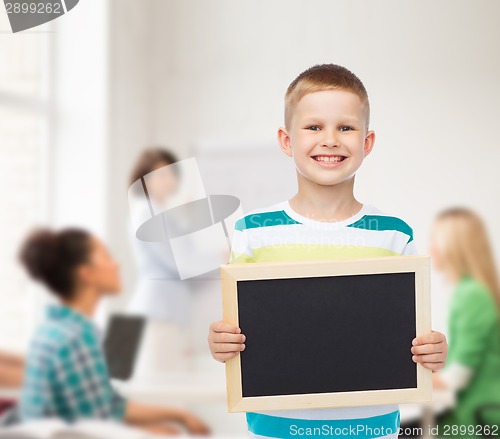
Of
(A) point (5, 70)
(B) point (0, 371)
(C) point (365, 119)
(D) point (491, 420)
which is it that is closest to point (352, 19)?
(A) point (5, 70)

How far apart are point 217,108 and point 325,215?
6.37 feet

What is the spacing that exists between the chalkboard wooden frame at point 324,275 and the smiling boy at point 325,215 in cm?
3

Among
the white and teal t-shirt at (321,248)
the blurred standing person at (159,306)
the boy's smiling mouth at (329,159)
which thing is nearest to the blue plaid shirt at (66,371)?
the blurred standing person at (159,306)

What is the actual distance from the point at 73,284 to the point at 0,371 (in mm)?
418

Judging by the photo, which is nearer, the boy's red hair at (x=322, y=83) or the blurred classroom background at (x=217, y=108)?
the boy's red hair at (x=322, y=83)

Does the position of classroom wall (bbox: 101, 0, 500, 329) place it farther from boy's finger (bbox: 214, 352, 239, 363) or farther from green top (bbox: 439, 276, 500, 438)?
boy's finger (bbox: 214, 352, 239, 363)

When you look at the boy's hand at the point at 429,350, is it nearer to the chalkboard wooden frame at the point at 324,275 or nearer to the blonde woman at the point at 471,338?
the chalkboard wooden frame at the point at 324,275

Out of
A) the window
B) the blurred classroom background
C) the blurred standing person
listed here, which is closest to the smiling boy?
the blurred standing person

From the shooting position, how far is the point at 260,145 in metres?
2.58

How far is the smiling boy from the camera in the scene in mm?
736

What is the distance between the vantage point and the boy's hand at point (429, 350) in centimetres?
70

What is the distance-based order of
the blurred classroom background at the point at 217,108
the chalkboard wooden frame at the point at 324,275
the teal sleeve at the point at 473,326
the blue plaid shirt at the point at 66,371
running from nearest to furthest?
the chalkboard wooden frame at the point at 324,275 → the blue plaid shirt at the point at 66,371 → the teal sleeve at the point at 473,326 → the blurred classroom background at the point at 217,108

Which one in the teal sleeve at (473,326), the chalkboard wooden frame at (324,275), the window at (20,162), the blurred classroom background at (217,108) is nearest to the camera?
the chalkboard wooden frame at (324,275)

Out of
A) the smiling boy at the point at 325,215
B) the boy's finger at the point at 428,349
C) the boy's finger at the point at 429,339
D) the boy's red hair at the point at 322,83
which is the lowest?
the boy's finger at the point at 428,349
